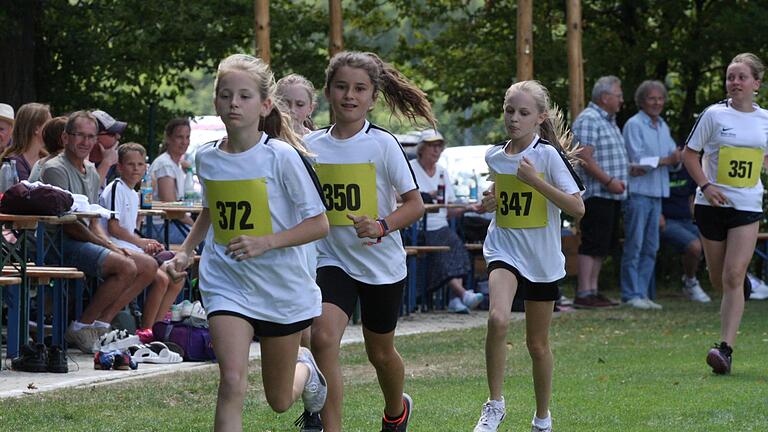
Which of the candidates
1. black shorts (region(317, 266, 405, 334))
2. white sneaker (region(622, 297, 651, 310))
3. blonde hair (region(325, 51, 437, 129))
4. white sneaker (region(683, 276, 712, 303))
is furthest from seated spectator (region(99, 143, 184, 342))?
white sneaker (region(683, 276, 712, 303))

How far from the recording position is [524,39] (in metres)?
17.9

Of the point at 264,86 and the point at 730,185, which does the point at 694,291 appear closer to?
the point at 730,185

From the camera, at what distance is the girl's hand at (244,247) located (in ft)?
18.6

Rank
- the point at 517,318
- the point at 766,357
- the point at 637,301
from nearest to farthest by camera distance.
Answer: the point at 766,357
the point at 517,318
the point at 637,301

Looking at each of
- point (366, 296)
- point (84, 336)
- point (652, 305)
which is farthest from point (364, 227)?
point (652, 305)

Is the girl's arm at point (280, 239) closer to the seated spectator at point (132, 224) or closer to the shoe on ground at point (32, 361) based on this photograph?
the shoe on ground at point (32, 361)

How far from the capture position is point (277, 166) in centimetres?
593

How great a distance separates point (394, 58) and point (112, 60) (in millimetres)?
5260

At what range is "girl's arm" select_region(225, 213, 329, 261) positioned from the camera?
5672mm

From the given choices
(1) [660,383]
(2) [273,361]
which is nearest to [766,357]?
(1) [660,383]

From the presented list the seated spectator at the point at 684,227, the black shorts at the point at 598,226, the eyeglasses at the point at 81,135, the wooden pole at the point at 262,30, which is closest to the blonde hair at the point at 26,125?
the eyeglasses at the point at 81,135

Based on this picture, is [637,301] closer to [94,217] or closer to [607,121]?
[607,121]

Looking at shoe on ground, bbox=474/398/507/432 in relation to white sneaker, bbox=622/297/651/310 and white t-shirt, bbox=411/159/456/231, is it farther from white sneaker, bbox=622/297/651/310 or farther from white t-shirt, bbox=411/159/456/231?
white sneaker, bbox=622/297/651/310

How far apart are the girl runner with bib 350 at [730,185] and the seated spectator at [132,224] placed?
408cm
